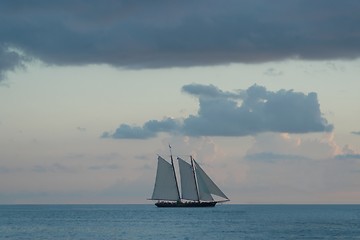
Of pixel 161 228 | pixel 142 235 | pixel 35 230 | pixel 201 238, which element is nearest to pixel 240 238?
pixel 201 238

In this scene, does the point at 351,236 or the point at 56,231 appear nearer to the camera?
the point at 351,236

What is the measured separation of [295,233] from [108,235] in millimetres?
34925

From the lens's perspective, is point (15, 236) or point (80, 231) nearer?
point (15, 236)

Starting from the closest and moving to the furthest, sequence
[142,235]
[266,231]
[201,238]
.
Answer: [201,238] → [142,235] → [266,231]

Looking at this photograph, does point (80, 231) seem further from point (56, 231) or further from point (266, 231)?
point (266, 231)

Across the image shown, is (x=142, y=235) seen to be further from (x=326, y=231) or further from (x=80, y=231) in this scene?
(x=326, y=231)

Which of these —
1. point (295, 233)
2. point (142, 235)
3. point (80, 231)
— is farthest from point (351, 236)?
point (80, 231)

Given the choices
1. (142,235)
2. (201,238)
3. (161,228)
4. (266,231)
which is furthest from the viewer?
(161,228)

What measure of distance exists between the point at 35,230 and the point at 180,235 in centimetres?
3758

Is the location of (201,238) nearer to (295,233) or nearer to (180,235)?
(180,235)

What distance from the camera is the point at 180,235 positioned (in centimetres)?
15362

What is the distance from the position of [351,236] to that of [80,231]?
2193 inches

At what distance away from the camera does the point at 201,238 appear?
5719 inches

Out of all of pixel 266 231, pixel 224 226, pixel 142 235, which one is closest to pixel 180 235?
pixel 142 235
